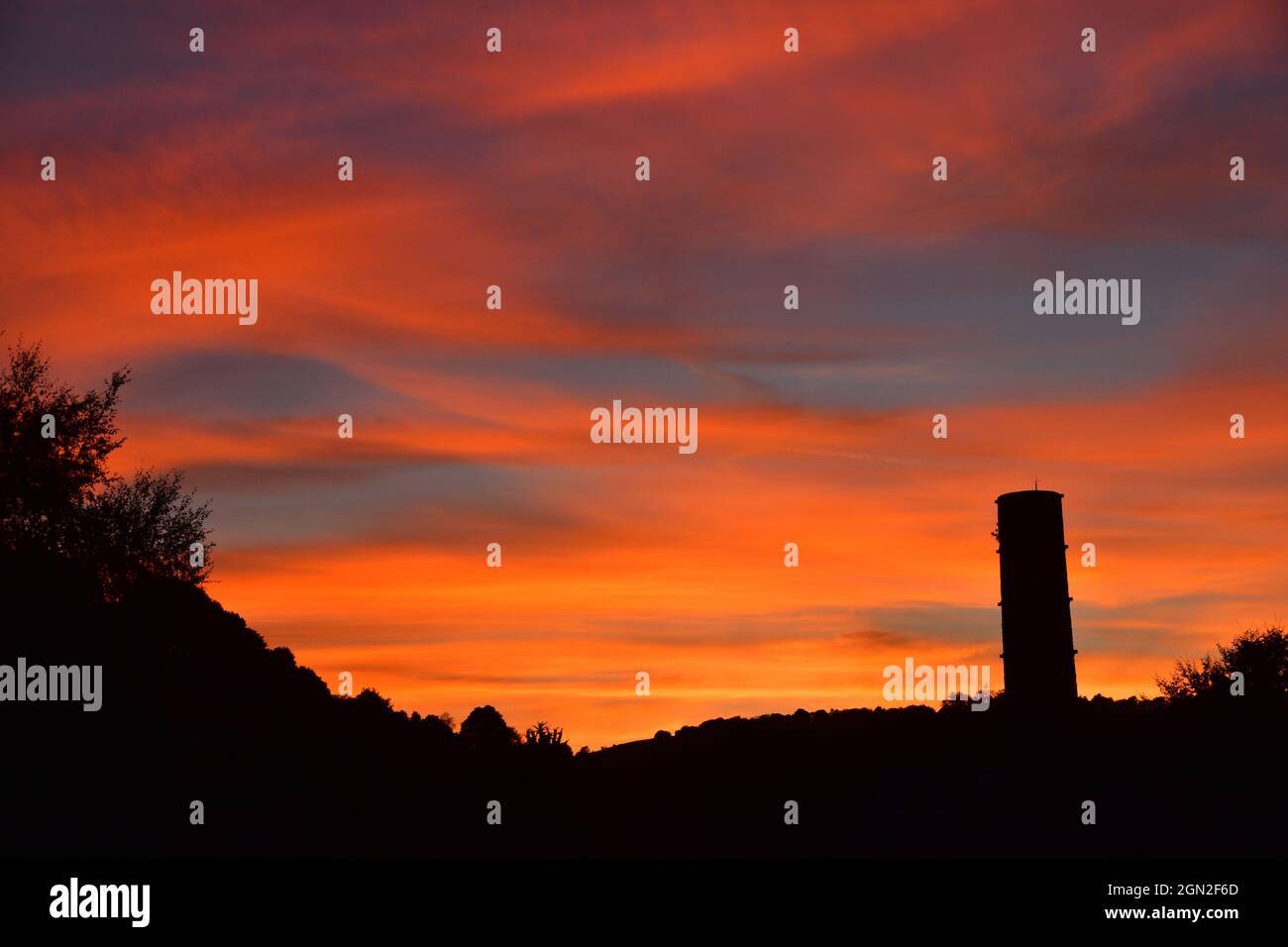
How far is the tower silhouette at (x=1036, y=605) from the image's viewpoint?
4719cm

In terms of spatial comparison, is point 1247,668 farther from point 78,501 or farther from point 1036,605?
point 78,501

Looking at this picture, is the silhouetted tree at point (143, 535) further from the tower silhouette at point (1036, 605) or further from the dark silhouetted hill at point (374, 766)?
the tower silhouette at point (1036, 605)

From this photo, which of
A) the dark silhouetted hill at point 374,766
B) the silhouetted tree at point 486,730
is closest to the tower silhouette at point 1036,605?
the dark silhouetted hill at point 374,766

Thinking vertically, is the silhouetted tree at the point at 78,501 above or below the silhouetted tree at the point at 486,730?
Result: above

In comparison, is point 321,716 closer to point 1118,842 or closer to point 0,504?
point 0,504

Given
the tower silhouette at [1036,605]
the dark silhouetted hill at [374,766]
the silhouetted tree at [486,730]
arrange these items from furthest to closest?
the silhouetted tree at [486,730] < the tower silhouette at [1036,605] < the dark silhouetted hill at [374,766]

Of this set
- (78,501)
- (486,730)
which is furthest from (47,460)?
(486,730)

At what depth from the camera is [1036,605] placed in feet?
156

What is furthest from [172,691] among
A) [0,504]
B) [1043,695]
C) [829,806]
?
[1043,695]

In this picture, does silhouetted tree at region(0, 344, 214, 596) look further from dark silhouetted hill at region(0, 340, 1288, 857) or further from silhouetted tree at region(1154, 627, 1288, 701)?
silhouetted tree at region(1154, 627, 1288, 701)

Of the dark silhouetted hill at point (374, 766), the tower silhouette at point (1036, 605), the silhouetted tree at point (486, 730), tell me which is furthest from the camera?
the silhouetted tree at point (486, 730)

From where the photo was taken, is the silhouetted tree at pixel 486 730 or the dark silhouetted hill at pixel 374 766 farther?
the silhouetted tree at pixel 486 730
